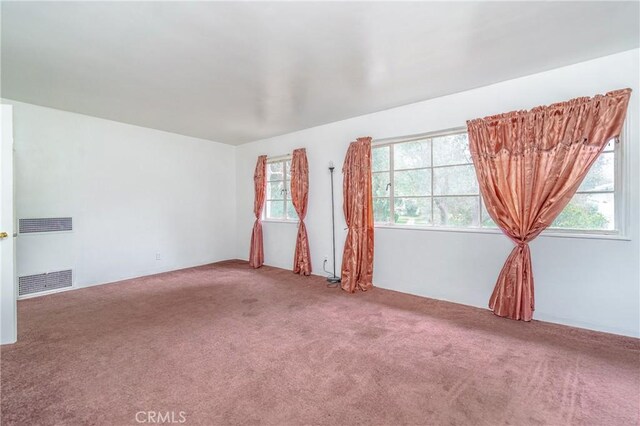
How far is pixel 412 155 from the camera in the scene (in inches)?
151

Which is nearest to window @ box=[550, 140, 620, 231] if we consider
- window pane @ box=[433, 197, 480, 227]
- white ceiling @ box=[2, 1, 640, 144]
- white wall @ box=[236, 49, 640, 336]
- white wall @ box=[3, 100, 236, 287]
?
white wall @ box=[236, 49, 640, 336]

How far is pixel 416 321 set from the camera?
9.53 ft

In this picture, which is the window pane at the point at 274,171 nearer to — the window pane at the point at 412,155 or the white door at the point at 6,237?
the window pane at the point at 412,155

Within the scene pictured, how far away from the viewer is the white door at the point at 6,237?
2.43m

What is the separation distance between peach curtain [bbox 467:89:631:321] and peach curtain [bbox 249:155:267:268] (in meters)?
3.74

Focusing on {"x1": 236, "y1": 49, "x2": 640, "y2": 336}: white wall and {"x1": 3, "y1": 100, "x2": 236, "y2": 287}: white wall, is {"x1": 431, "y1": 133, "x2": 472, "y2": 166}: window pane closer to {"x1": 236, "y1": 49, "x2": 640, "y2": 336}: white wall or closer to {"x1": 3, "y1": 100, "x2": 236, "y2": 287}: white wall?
{"x1": 236, "y1": 49, "x2": 640, "y2": 336}: white wall

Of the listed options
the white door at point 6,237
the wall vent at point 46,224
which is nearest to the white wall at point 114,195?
the wall vent at point 46,224

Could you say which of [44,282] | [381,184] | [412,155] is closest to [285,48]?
[412,155]

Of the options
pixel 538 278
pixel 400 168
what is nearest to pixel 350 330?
pixel 538 278

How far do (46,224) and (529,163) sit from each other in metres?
5.99

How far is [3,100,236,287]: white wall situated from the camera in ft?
12.2

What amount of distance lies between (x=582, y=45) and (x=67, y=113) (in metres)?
6.08

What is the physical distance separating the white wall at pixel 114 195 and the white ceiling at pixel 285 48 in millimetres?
621

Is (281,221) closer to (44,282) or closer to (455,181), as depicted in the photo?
(455,181)
